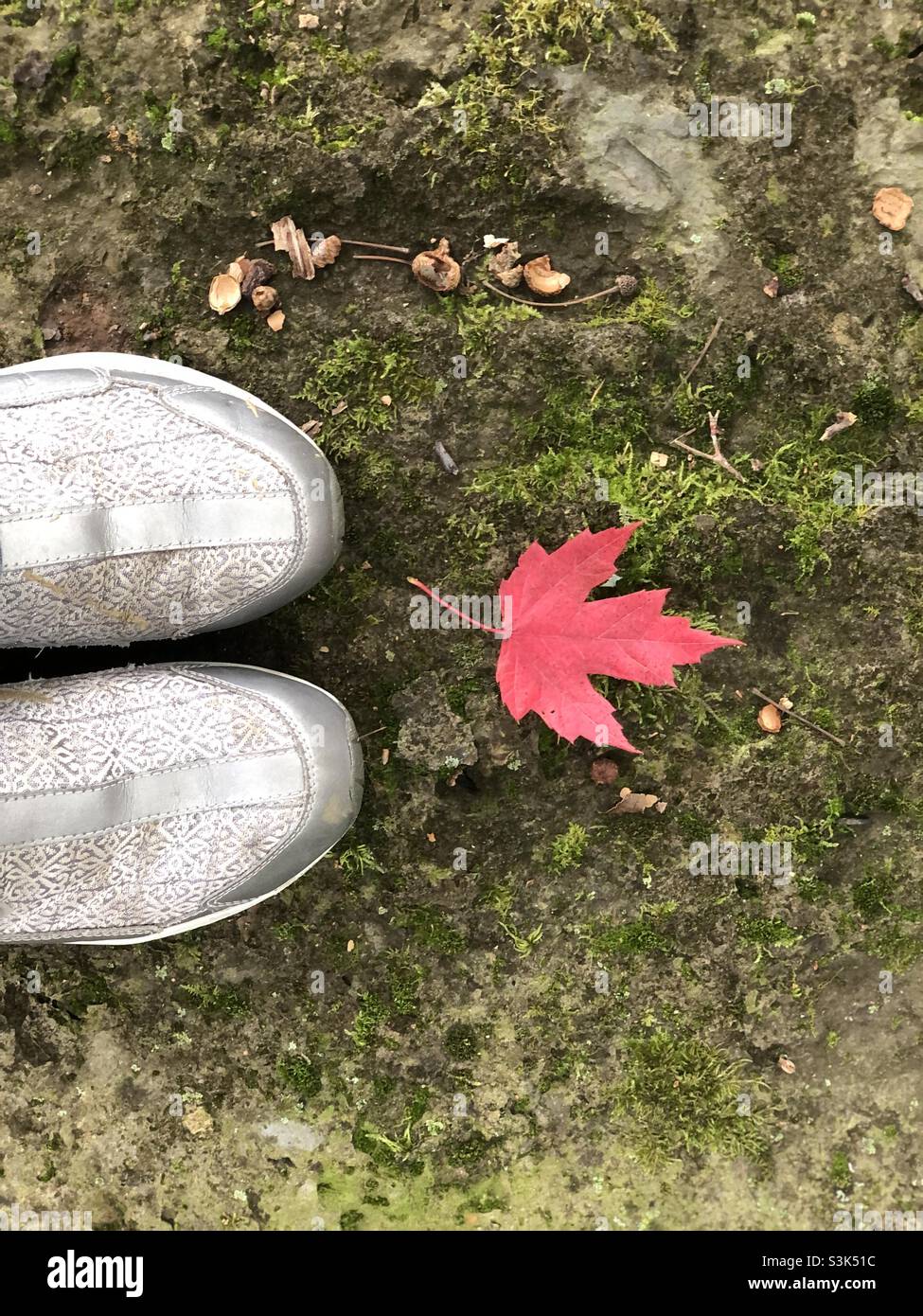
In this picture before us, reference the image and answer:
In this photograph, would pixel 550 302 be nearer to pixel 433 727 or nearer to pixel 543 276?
pixel 543 276

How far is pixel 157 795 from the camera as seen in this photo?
185 cm

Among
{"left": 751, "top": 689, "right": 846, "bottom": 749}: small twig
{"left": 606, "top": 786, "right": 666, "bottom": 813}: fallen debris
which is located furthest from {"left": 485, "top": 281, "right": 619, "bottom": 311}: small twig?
{"left": 606, "top": 786, "right": 666, "bottom": 813}: fallen debris

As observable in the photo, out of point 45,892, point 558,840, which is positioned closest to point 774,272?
point 558,840

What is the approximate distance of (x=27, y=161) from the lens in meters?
2.04

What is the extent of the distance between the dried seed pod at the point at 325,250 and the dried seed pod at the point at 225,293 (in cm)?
18

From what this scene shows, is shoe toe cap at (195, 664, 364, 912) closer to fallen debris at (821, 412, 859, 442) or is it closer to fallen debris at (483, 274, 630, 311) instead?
fallen debris at (483, 274, 630, 311)

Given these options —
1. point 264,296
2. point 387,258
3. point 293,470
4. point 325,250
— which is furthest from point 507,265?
point 293,470

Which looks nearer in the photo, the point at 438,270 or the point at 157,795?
the point at 157,795

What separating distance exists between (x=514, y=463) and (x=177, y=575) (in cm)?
78

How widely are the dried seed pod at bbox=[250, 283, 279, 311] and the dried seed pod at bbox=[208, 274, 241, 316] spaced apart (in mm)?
38

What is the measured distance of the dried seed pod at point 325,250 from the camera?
2.00 metres

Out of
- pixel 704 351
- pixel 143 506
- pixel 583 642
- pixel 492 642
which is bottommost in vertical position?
pixel 492 642

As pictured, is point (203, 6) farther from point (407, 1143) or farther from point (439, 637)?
point (407, 1143)

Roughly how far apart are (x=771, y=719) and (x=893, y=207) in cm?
117
